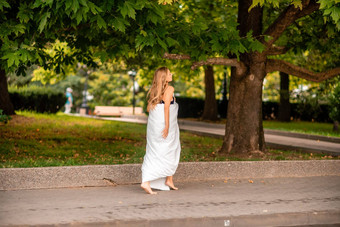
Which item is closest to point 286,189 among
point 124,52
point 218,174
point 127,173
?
point 218,174

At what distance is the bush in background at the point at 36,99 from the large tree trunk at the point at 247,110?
14800 mm

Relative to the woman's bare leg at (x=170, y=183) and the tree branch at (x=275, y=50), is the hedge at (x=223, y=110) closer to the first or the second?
the tree branch at (x=275, y=50)

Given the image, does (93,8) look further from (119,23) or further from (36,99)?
(36,99)

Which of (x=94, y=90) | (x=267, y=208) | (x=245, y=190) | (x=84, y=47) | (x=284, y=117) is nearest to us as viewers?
(x=267, y=208)

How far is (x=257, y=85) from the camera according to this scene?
1172cm

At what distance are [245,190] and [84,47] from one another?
22.4 feet

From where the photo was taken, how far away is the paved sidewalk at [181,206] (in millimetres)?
6105

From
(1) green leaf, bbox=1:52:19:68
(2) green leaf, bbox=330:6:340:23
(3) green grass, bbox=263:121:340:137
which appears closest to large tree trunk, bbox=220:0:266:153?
(2) green leaf, bbox=330:6:340:23

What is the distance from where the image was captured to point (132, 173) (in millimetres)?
8852

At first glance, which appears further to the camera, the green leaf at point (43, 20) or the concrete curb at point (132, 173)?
the concrete curb at point (132, 173)

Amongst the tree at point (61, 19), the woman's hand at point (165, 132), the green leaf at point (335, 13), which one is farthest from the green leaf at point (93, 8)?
the green leaf at point (335, 13)

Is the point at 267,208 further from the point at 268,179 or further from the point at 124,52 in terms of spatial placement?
the point at 124,52

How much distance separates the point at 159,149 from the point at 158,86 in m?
0.98

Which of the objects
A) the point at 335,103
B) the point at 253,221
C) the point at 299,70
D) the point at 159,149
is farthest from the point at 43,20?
the point at 335,103
